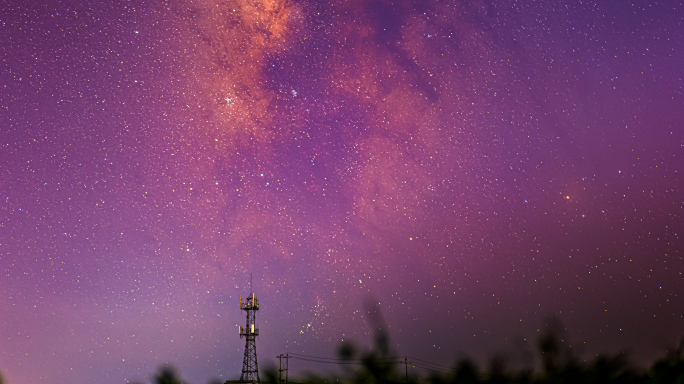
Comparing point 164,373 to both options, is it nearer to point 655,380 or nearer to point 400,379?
point 400,379

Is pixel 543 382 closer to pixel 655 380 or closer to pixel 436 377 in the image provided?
pixel 436 377

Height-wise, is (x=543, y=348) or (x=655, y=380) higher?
(x=543, y=348)

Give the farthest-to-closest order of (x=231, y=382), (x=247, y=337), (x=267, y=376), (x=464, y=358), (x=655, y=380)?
(x=247, y=337)
(x=231, y=382)
(x=655, y=380)
(x=267, y=376)
(x=464, y=358)

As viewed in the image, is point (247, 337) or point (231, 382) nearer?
point (231, 382)

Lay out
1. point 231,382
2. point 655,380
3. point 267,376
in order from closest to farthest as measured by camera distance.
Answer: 1. point 267,376
2. point 655,380
3. point 231,382

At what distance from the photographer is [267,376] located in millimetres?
2650

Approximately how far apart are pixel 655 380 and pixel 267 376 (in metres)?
2.04

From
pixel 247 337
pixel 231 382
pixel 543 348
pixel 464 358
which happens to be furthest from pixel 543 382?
pixel 247 337

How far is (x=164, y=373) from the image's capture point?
8.32ft

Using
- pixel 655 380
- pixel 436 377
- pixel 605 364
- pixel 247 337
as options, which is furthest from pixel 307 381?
pixel 247 337

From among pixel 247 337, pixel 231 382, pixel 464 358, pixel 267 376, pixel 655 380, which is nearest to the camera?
pixel 464 358

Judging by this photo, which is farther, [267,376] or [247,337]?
[247,337]

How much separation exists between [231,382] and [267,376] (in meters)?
36.5

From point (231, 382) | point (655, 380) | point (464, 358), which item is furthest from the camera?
point (231, 382)
